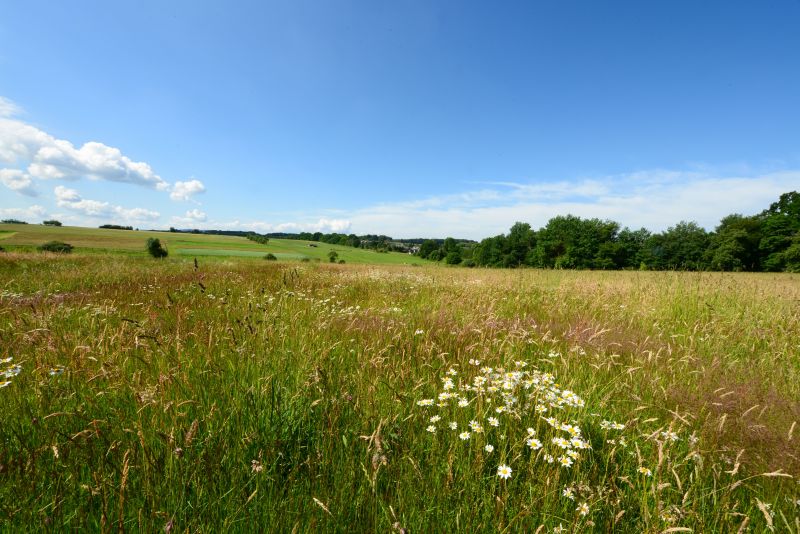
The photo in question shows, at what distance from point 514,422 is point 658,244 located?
9642cm

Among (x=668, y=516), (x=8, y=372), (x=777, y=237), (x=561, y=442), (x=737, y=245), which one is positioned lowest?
(x=668, y=516)

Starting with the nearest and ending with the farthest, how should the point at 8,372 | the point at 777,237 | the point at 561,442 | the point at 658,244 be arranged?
the point at 561,442
the point at 8,372
the point at 777,237
the point at 658,244

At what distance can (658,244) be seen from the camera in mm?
74125

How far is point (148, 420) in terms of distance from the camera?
2.16m

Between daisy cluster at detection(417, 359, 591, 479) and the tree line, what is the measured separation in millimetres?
50959

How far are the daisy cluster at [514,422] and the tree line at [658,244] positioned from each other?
→ 50959 millimetres

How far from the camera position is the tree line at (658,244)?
54.6m

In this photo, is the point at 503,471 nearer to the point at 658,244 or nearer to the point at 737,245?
the point at 737,245

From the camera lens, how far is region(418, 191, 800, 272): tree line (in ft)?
179

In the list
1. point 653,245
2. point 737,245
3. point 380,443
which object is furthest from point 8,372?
point 653,245

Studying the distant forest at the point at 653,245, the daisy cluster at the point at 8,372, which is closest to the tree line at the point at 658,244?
the distant forest at the point at 653,245

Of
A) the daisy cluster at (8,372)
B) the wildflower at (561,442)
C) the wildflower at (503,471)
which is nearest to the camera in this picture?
the wildflower at (503,471)

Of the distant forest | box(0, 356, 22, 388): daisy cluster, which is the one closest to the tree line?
the distant forest

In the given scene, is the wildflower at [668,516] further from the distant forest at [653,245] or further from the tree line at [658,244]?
the tree line at [658,244]
